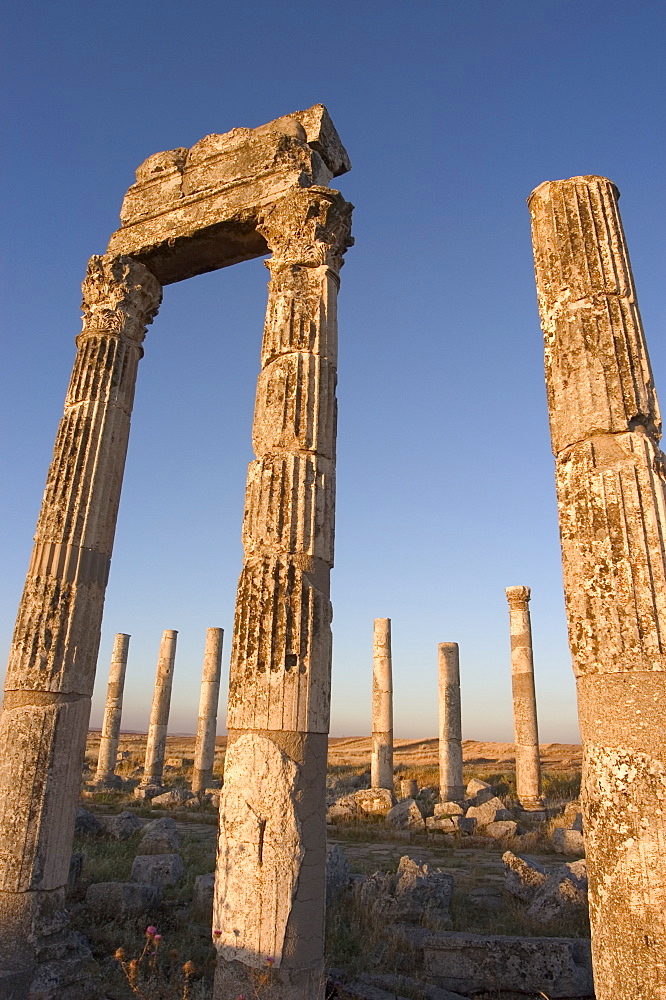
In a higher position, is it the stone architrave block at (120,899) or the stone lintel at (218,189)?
the stone lintel at (218,189)

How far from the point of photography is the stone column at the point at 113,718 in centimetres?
2792

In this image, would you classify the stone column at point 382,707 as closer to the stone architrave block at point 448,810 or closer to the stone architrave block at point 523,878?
the stone architrave block at point 448,810

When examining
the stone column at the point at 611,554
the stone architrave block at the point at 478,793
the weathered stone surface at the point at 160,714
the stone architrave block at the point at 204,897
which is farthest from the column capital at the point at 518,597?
the stone column at the point at 611,554

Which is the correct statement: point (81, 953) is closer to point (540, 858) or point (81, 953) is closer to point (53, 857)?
point (53, 857)

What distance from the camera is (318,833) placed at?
6145 mm

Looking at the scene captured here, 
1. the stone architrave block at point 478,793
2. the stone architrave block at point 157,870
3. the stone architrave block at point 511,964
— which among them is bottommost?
the stone architrave block at point 511,964

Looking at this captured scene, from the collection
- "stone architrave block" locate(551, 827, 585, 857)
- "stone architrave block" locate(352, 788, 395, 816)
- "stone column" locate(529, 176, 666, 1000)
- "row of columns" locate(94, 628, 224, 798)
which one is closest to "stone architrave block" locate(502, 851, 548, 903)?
"stone architrave block" locate(551, 827, 585, 857)

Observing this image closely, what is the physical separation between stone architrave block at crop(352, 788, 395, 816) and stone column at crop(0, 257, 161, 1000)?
1347cm

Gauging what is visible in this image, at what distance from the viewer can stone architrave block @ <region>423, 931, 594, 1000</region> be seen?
6859 millimetres

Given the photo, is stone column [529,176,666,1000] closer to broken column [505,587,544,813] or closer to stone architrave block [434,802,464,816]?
stone architrave block [434,802,464,816]

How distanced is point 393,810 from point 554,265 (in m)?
16.1

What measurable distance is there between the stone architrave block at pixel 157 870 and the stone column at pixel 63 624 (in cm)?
264

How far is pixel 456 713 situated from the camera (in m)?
23.2

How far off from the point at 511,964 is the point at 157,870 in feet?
18.0
